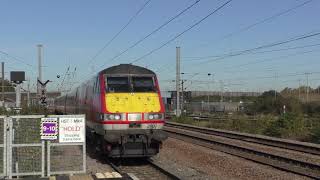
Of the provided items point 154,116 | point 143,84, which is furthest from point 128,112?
point 143,84

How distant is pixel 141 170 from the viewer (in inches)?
572

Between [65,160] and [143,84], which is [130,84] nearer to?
[143,84]

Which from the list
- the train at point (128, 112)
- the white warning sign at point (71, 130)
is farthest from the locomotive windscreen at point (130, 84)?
the white warning sign at point (71, 130)

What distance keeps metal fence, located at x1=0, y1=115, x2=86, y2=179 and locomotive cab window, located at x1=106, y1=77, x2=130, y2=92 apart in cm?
429

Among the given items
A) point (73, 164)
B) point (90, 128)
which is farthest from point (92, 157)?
point (73, 164)

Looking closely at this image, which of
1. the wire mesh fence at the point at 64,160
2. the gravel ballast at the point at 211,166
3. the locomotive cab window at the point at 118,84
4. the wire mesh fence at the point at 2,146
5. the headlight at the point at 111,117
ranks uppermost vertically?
the locomotive cab window at the point at 118,84

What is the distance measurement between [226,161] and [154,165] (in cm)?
295

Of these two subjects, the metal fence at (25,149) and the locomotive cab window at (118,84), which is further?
the locomotive cab window at (118,84)

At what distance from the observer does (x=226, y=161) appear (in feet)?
54.7

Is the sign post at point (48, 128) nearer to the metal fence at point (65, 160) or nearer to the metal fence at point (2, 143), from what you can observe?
the metal fence at point (65, 160)

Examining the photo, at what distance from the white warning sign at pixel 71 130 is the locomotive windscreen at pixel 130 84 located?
4284 millimetres

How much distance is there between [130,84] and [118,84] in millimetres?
386

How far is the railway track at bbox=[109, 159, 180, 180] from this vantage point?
1298cm

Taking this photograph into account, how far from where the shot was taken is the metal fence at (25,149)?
36.3 ft
